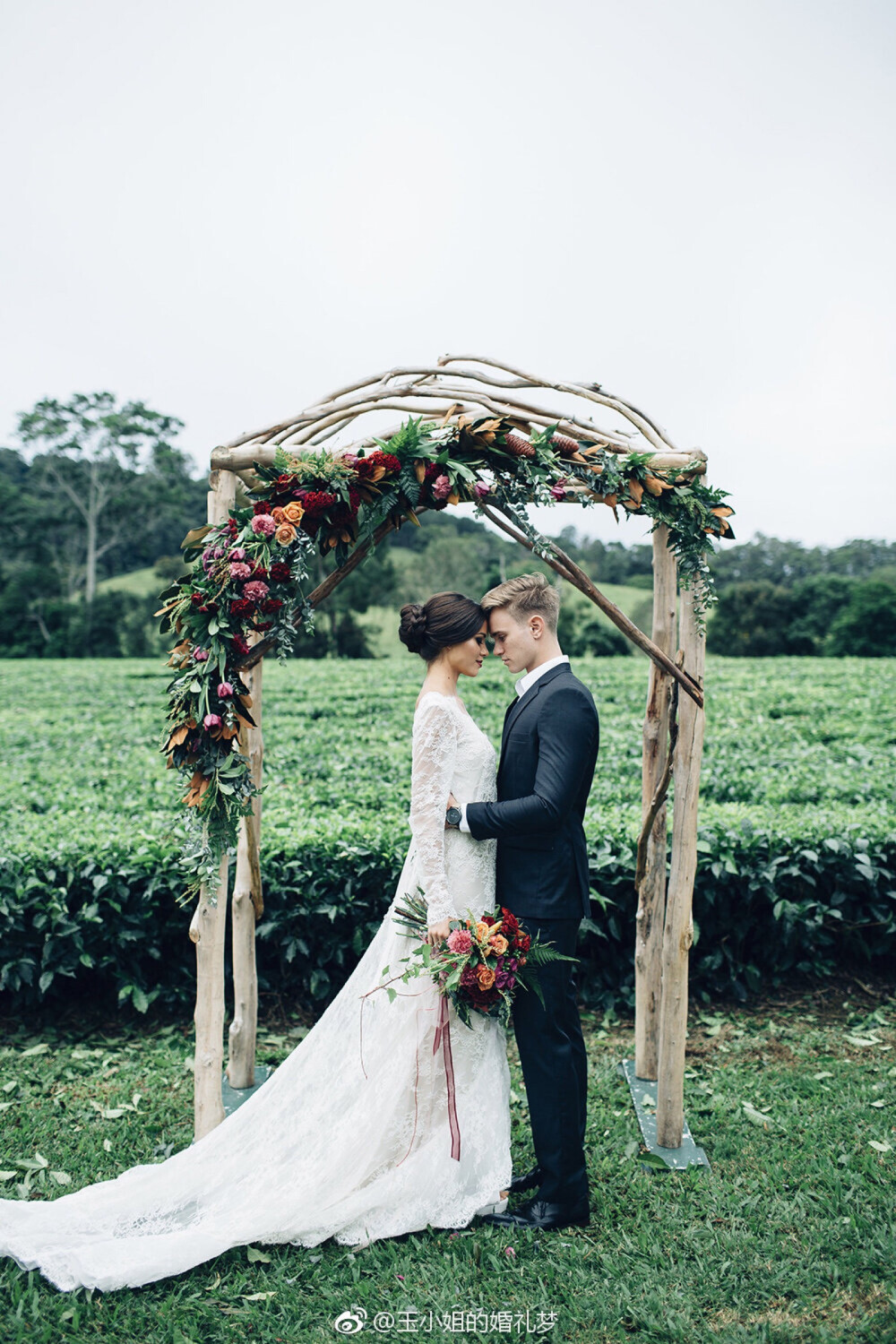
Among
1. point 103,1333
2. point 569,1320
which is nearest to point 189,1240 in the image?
point 103,1333

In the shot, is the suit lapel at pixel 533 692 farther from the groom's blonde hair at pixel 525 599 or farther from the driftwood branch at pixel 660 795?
the driftwood branch at pixel 660 795

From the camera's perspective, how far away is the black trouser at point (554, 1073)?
9.73 feet

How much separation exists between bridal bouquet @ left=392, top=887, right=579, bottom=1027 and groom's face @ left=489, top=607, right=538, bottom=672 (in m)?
0.84

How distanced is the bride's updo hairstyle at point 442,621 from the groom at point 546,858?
108 millimetres

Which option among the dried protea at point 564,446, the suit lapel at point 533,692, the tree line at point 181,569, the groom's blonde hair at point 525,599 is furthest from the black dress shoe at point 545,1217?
Result: the tree line at point 181,569

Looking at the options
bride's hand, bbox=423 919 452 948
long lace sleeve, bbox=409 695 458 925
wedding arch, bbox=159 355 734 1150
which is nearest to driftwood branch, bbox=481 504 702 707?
wedding arch, bbox=159 355 734 1150

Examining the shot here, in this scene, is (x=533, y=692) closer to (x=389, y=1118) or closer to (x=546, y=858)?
(x=546, y=858)

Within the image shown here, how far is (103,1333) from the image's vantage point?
2.48m

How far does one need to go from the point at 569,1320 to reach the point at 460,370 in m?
2.97

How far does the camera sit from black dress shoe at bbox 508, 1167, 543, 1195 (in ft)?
10.3

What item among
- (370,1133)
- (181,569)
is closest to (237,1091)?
(370,1133)

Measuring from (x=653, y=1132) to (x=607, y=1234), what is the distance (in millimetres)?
695

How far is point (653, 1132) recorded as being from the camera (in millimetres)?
3539

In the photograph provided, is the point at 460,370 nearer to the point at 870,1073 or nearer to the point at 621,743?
the point at 870,1073
